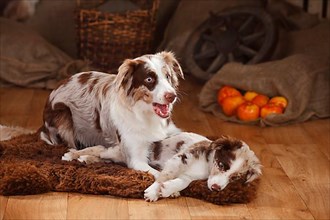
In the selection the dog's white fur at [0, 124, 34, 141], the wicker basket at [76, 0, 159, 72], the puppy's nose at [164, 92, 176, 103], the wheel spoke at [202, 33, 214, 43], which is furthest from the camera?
the wicker basket at [76, 0, 159, 72]

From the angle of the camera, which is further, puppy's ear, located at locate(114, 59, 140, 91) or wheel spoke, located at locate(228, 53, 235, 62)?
wheel spoke, located at locate(228, 53, 235, 62)

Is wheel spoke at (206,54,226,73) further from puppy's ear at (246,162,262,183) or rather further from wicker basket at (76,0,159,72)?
puppy's ear at (246,162,262,183)

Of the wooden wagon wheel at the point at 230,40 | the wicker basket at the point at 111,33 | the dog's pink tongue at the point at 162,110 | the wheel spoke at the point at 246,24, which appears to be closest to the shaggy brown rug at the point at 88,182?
the dog's pink tongue at the point at 162,110

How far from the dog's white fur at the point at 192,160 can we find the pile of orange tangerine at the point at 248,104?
3.33ft

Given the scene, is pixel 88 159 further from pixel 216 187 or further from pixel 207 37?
pixel 207 37

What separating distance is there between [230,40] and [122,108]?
1.83 metres

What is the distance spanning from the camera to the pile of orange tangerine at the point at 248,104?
4.58 metres

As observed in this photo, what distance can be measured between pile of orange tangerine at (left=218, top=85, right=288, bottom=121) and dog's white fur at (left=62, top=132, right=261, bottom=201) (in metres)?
1.01

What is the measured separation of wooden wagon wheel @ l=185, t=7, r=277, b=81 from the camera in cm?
521

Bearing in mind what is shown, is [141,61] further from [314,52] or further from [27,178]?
[314,52]

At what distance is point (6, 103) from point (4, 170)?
164cm

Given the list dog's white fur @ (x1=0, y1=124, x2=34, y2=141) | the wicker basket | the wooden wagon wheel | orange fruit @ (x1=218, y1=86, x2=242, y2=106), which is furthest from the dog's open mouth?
the wicker basket

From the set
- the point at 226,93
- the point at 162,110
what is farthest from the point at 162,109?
the point at 226,93

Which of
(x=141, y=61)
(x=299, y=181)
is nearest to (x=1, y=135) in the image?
(x=141, y=61)
